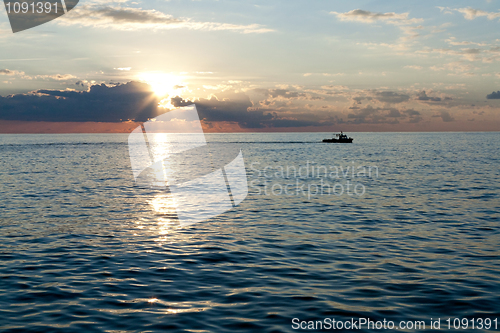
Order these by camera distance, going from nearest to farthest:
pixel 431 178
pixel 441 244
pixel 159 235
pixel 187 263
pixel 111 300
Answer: pixel 111 300 → pixel 187 263 → pixel 441 244 → pixel 159 235 → pixel 431 178

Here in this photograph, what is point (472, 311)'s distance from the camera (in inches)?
493

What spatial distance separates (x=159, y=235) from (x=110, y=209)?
35.0 ft

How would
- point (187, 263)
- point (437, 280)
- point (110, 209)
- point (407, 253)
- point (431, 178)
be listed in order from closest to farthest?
point (437, 280)
point (187, 263)
point (407, 253)
point (110, 209)
point (431, 178)

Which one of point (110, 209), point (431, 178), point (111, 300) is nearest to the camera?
point (111, 300)

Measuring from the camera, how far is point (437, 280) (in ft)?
50.2

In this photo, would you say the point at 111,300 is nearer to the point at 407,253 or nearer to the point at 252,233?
the point at 252,233

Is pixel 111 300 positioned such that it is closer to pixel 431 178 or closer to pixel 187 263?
pixel 187 263

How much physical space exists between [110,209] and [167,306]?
68.9 feet

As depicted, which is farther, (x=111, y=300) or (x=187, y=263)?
(x=187, y=263)

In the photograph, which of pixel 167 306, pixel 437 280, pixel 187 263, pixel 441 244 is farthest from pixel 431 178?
pixel 167 306

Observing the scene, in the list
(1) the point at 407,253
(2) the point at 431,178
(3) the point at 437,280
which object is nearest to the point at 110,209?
(1) the point at 407,253

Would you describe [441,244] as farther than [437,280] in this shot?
Yes

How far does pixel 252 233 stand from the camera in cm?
2358

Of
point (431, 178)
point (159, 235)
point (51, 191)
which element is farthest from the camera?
point (431, 178)
